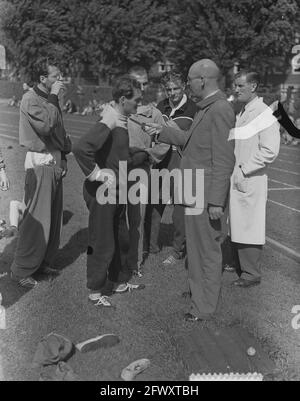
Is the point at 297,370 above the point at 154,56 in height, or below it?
below

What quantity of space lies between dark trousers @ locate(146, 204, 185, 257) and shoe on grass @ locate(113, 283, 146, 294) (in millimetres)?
1053

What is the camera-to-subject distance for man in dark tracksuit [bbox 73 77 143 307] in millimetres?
4977

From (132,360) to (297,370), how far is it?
45.4 inches

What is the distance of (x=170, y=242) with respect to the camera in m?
7.54

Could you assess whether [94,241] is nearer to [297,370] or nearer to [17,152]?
[297,370]

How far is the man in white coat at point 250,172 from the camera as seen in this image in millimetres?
5578

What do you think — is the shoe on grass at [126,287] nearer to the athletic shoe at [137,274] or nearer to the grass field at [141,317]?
the grass field at [141,317]

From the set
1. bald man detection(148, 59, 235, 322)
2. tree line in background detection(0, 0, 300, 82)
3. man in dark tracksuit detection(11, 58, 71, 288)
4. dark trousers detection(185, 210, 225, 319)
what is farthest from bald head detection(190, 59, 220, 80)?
tree line in background detection(0, 0, 300, 82)

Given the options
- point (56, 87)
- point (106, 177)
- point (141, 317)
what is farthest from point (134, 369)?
point (56, 87)

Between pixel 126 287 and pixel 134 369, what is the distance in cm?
176

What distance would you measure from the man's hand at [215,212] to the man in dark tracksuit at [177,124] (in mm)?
1579

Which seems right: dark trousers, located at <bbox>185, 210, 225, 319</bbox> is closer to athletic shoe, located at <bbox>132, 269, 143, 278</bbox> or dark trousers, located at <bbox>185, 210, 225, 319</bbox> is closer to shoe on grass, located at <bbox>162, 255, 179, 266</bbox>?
athletic shoe, located at <bbox>132, 269, 143, 278</bbox>

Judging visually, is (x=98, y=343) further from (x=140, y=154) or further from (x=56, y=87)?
(x=56, y=87)
